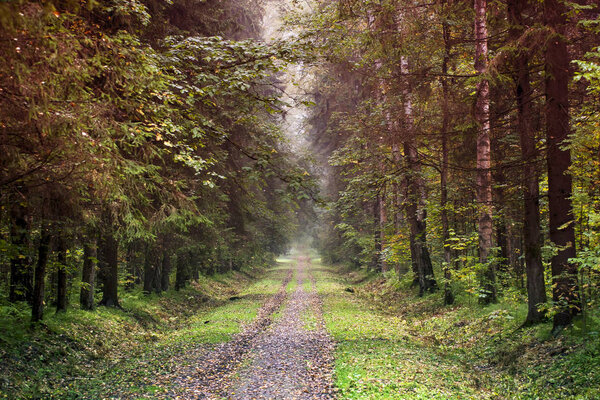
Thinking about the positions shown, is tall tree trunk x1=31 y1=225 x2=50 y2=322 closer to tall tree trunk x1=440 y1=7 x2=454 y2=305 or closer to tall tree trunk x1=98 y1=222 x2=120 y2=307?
tall tree trunk x1=98 y1=222 x2=120 y2=307

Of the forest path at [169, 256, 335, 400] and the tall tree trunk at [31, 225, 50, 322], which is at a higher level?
the tall tree trunk at [31, 225, 50, 322]

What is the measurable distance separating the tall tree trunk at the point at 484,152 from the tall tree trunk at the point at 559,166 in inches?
54.3

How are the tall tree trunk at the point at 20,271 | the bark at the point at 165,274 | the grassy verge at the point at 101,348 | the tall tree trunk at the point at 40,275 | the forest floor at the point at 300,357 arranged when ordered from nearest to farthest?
the forest floor at the point at 300,357 → the grassy verge at the point at 101,348 → the tall tree trunk at the point at 20,271 → the tall tree trunk at the point at 40,275 → the bark at the point at 165,274

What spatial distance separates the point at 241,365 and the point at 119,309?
23.3ft

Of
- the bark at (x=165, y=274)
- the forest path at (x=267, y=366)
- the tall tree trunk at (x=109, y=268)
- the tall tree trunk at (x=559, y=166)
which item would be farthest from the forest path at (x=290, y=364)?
the bark at (x=165, y=274)

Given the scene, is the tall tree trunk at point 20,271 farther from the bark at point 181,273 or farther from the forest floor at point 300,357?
the bark at point 181,273

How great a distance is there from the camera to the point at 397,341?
1041cm

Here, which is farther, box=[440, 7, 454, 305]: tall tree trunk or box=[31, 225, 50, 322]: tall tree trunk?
box=[440, 7, 454, 305]: tall tree trunk

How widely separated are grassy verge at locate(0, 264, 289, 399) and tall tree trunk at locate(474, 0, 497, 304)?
27.5 feet

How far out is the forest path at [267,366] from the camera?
273 inches

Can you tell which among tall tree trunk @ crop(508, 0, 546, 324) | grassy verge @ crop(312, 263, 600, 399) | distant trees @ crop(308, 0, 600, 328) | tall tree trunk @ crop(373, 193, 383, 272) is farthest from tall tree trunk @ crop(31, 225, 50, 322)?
tall tree trunk @ crop(373, 193, 383, 272)

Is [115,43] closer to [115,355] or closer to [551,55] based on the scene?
[115,355]

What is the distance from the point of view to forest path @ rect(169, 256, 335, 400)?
6.92 metres

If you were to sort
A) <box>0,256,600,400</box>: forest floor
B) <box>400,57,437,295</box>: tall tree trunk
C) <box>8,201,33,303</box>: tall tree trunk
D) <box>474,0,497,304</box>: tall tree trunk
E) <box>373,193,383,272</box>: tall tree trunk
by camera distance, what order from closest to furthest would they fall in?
<box>0,256,600,400</box>: forest floor < <box>8,201,33,303</box>: tall tree trunk < <box>474,0,497,304</box>: tall tree trunk < <box>400,57,437,295</box>: tall tree trunk < <box>373,193,383,272</box>: tall tree trunk
